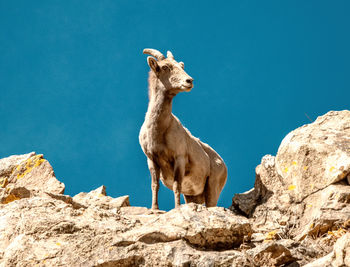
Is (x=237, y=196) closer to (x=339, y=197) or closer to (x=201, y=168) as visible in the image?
(x=201, y=168)

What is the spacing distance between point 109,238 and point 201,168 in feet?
18.4

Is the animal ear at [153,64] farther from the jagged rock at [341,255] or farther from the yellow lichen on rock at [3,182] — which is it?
the jagged rock at [341,255]

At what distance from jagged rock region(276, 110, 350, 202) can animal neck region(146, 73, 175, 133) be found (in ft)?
7.92

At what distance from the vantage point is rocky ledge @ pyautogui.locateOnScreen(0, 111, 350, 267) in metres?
4.92

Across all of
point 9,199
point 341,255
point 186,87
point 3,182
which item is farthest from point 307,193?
point 3,182

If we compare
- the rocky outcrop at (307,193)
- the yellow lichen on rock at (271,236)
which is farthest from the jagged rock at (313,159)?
the yellow lichen on rock at (271,236)

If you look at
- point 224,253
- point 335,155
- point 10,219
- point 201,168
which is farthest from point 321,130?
point 10,219

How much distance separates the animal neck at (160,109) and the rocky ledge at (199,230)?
271 centimetres

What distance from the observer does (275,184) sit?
9250 millimetres

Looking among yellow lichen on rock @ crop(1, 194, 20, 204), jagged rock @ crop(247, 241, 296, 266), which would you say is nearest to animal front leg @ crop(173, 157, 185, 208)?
yellow lichen on rock @ crop(1, 194, 20, 204)

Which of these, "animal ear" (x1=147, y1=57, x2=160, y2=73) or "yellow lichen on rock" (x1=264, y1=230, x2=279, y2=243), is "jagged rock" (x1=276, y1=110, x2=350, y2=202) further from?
"animal ear" (x1=147, y1=57, x2=160, y2=73)

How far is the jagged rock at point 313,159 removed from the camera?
7473 millimetres

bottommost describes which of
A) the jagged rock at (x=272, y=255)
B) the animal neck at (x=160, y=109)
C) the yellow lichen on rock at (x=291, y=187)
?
the jagged rock at (x=272, y=255)

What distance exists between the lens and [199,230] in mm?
5246
